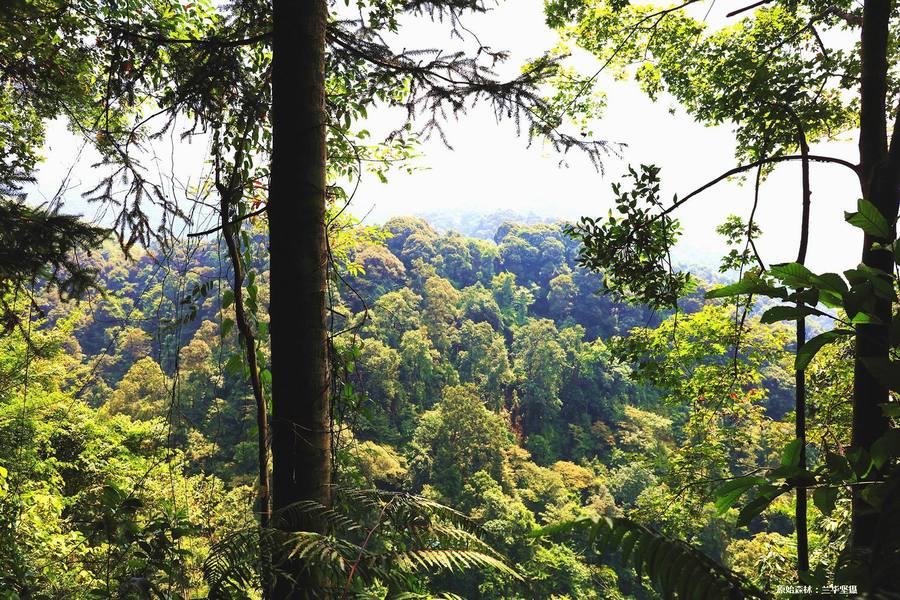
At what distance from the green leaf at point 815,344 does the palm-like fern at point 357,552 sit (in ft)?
2.44

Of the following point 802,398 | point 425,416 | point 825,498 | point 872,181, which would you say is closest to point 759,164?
point 872,181

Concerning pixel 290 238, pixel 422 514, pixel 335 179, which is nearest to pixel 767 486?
pixel 422 514

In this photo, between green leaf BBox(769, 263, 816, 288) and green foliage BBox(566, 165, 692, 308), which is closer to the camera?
green leaf BBox(769, 263, 816, 288)

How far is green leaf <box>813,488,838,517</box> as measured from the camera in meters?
0.75

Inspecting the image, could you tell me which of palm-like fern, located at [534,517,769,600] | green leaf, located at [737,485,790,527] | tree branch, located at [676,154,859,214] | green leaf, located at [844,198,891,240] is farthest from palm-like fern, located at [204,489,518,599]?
tree branch, located at [676,154,859,214]

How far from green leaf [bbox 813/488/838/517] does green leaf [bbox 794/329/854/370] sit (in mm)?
230

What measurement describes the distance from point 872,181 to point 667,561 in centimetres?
170

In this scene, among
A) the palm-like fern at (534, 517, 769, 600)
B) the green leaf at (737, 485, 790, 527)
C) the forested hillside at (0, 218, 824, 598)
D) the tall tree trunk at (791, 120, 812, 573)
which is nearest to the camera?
the palm-like fern at (534, 517, 769, 600)

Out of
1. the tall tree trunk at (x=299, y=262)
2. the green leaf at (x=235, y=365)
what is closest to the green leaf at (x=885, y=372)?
the tall tree trunk at (x=299, y=262)

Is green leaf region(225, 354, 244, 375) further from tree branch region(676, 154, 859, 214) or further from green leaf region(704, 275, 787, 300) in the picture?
tree branch region(676, 154, 859, 214)

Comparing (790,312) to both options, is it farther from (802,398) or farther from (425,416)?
(425,416)

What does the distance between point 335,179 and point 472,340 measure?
36.9m

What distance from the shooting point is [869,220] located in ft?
2.59

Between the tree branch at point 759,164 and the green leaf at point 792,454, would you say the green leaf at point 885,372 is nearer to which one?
the green leaf at point 792,454
